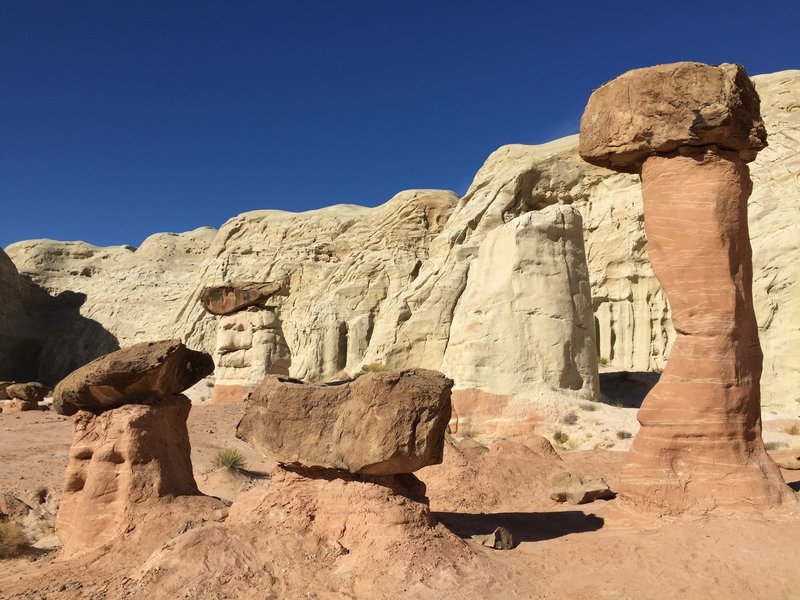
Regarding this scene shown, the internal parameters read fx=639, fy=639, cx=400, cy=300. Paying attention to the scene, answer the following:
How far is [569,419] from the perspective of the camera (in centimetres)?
1345

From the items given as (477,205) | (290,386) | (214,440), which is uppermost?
(477,205)

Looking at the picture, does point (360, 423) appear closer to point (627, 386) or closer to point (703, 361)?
point (703, 361)

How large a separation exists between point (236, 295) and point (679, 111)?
17.2m

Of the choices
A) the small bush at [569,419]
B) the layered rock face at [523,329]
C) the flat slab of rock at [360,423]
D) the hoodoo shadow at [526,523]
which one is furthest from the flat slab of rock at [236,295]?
the flat slab of rock at [360,423]

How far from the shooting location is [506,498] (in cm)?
889

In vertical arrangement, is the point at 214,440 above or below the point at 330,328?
below

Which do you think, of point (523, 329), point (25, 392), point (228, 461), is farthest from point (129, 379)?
point (25, 392)

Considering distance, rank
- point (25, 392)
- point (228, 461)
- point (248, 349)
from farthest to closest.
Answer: point (248, 349), point (25, 392), point (228, 461)

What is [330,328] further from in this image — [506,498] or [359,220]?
[506,498]

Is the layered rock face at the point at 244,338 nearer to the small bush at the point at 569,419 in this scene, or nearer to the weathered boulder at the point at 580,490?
the small bush at the point at 569,419

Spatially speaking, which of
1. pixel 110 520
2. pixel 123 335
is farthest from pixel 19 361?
pixel 110 520

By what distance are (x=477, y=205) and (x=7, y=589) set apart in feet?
69.2

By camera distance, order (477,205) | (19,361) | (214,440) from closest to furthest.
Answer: (214,440), (477,205), (19,361)

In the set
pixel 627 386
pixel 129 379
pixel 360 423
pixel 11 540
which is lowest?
pixel 11 540
